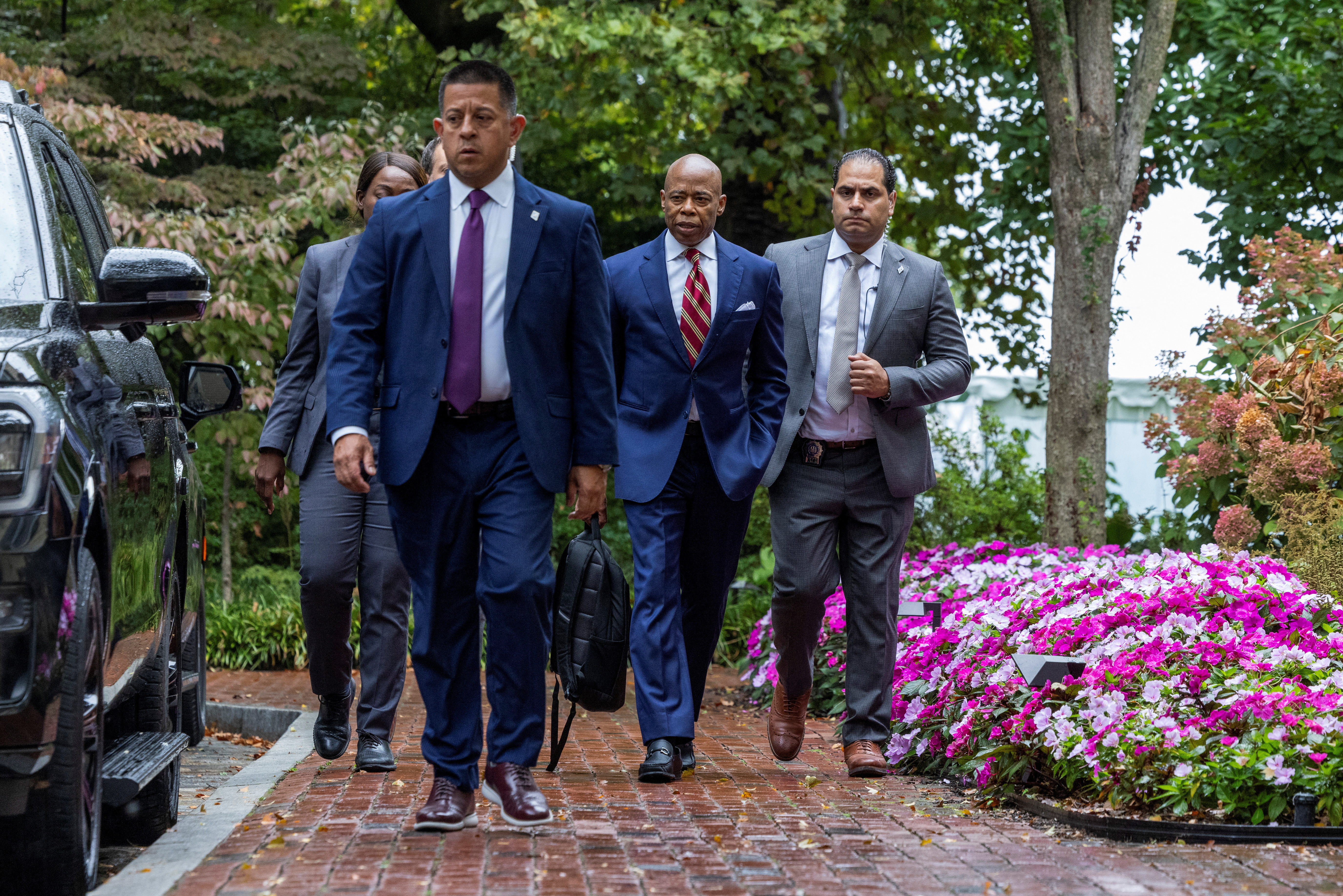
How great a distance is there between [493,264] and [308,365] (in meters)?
1.78

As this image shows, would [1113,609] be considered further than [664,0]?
No

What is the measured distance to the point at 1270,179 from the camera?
11.0m

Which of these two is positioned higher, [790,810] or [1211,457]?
[1211,457]

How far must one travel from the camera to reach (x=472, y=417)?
4305 mm

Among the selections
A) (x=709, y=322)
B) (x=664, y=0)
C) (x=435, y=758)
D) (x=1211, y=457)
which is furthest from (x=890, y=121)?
(x=435, y=758)

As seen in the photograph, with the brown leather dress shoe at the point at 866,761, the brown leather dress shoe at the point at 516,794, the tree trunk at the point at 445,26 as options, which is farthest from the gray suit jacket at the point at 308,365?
the tree trunk at the point at 445,26

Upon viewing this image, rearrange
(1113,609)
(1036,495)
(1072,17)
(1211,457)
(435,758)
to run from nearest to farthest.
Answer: (435,758) < (1113,609) < (1211,457) < (1072,17) < (1036,495)

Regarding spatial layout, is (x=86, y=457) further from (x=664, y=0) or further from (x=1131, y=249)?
Result: (x=664, y=0)

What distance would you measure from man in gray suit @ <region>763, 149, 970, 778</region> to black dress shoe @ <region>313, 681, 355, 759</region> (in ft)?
5.44

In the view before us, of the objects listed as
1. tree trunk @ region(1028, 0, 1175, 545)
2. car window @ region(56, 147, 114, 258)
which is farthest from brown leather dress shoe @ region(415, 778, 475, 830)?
tree trunk @ region(1028, 0, 1175, 545)

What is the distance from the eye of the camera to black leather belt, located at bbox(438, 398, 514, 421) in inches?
169

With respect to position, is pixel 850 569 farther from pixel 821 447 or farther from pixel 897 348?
pixel 897 348

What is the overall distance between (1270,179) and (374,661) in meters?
7.95

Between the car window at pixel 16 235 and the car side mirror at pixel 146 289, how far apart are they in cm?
14
